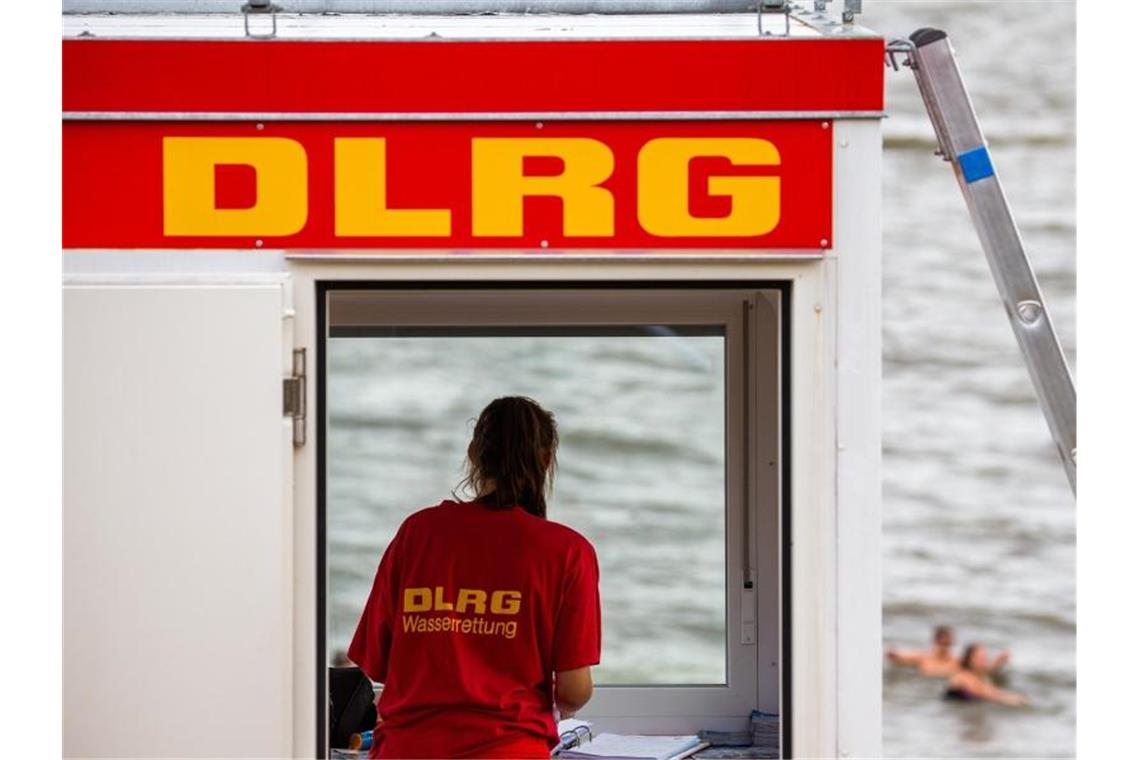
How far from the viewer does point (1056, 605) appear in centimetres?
1739

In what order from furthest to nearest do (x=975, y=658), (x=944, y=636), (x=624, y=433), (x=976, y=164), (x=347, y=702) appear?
(x=975, y=658) < (x=944, y=636) < (x=624, y=433) < (x=347, y=702) < (x=976, y=164)

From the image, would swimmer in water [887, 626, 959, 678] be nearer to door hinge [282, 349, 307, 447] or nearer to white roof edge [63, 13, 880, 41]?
white roof edge [63, 13, 880, 41]

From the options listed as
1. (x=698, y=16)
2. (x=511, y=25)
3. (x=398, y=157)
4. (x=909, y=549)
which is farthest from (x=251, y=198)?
(x=909, y=549)

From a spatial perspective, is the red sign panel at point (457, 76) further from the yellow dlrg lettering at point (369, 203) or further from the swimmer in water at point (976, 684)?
the swimmer in water at point (976, 684)

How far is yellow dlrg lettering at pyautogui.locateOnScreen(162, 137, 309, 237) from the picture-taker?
10.8ft

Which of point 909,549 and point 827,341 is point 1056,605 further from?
point 827,341

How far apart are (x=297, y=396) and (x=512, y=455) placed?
506 mm

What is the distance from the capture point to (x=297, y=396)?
129 inches

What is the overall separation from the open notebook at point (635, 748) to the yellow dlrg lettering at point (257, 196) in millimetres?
1852

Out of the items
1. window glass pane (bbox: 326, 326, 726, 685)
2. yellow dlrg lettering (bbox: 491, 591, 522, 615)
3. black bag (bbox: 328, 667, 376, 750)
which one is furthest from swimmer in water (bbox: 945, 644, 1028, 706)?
yellow dlrg lettering (bbox: 491, 591, 522, 615)

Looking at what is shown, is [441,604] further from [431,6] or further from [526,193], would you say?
[431,6]

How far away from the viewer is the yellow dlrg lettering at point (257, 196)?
329 centimetres

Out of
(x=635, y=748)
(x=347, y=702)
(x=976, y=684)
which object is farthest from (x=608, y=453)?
(x=976, y=684)

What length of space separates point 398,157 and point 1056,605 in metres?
15.3
